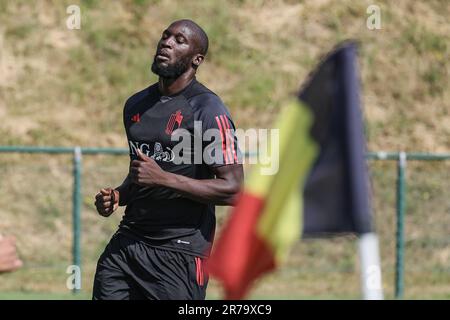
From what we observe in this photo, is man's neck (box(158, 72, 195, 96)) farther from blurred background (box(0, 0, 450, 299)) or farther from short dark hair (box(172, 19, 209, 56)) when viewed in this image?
blurred background (box(0, 0, 450, 299))

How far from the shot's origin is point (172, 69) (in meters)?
6.43

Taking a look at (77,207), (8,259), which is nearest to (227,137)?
(8,259)

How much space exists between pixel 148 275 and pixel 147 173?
0.66 meters

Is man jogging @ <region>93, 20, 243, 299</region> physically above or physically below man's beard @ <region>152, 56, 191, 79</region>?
below

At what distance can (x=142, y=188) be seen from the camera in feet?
21.1

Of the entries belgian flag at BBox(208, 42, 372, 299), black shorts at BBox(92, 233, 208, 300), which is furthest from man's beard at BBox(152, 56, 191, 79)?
belgian flag at BBox(208, 42, 372, 299)

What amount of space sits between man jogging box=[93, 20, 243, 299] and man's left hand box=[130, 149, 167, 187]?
7 centimetres

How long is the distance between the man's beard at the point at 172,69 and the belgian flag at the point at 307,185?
279 centimetres

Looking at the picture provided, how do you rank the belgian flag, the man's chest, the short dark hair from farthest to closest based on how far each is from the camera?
the short dark hair → the man's chest → the belgian flag

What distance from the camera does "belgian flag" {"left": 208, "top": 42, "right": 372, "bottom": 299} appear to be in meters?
3.49

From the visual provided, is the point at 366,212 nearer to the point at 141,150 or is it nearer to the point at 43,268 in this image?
the point at 141,150
